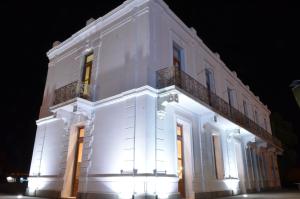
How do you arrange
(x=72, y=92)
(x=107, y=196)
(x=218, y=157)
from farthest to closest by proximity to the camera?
(x=218, y=157)
(x=72, y=92)
(x=107, y=196)

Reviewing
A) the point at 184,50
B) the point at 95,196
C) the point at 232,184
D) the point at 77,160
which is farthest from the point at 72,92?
the point at 232,184

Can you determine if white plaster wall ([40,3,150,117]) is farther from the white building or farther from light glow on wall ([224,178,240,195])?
light glow on wall ([224,178,240,195])

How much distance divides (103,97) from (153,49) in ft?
9.83

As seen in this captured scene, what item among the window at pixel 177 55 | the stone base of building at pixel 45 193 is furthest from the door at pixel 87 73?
the stone base of building at pixel 45 193

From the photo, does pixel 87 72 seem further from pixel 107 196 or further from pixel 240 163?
pixel 240 163

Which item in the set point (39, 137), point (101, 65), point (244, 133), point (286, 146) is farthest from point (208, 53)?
point (286, 146)

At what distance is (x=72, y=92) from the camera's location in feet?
37.3

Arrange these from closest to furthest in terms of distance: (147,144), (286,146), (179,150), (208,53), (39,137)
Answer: (147,144) < (179,150) < (39,137) < (208,53) < (286,146)

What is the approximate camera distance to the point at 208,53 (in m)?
15.5

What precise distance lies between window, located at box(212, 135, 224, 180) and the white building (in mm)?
51

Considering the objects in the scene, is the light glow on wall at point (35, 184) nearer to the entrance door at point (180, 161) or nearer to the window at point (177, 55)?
the entrance door at point (180, 161)

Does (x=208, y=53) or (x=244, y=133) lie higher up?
(x=208, y=53)

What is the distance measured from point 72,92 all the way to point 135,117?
3.73 metres

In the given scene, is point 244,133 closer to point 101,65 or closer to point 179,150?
point 179,150
